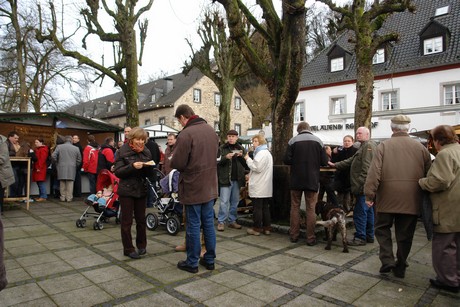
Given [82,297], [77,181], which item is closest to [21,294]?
[82,297]

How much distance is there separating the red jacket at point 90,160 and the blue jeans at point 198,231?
7.25m

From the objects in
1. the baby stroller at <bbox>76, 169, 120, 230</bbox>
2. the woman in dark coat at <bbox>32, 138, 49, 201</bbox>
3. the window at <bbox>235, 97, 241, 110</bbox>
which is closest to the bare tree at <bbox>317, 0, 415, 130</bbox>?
the baby stroller at <bbox>76, 169, 120, 230</bbox>

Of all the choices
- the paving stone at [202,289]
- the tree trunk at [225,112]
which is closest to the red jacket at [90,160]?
the paving stone at [202,289]

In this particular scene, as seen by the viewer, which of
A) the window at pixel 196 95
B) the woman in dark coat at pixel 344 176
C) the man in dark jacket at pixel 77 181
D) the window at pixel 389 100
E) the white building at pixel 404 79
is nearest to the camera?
the woman in dark coat at pixel 344 176

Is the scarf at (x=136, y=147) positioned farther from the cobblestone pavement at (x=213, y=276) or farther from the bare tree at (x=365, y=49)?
the bare tree at (x=365, y=49)

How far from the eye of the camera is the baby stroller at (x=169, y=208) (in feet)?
21.2

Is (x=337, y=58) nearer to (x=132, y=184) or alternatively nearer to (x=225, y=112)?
(x=225, y=112)

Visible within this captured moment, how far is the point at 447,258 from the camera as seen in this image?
388cm

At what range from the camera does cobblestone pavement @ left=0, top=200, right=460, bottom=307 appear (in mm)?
3600

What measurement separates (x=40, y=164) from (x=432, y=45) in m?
22.0

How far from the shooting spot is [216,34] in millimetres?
20359

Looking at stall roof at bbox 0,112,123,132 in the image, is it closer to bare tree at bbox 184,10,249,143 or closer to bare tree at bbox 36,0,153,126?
bare tree at bbox 36,0,153,126

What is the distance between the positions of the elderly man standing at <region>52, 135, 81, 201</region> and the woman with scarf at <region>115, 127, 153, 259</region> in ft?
20.9

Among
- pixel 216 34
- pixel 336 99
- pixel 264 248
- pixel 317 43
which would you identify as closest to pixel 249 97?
pixel 317 43
